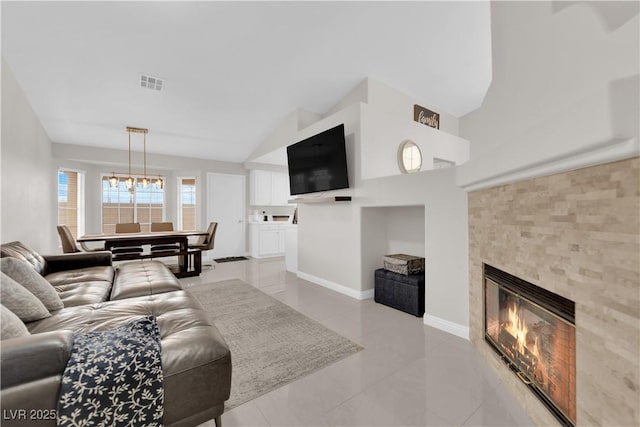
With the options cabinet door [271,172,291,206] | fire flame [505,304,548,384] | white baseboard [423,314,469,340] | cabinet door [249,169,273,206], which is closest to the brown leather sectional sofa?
fire flame [505,304,548,384]

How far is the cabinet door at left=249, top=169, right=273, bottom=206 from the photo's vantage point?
6898mm

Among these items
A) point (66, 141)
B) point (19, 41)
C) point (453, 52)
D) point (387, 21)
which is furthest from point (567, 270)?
point (66, 141)

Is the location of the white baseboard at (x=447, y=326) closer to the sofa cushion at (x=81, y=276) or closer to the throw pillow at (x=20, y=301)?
the throw pillow at (x=20, y=301)

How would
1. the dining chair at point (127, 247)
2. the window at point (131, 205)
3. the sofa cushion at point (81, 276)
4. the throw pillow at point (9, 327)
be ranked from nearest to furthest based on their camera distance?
the throw pillow at point (9, 327) → the sofa cushion at point (81, 276) → the dining chair at point (127, 247) → the window at point (131, 205)

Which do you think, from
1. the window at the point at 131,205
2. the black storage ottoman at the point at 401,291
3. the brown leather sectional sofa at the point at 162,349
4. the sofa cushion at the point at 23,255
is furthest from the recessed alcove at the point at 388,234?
the window at the point at 131,205

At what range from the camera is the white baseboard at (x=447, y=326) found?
2.37 metres

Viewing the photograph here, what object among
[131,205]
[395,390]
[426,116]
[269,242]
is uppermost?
[426,116]

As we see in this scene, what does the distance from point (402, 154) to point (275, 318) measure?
2840 millimetres

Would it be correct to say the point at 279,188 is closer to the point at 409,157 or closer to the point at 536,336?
the point at 409,157

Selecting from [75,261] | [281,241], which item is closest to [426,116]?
[281,241]

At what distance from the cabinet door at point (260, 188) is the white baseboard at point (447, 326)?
207 inches

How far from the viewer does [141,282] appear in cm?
236

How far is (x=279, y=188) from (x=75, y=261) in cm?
472

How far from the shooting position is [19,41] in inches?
104
